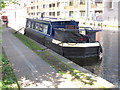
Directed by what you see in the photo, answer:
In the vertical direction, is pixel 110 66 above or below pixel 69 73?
below

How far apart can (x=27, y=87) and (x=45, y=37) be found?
31.4 ft

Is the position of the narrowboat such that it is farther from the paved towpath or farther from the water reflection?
the paved towpath

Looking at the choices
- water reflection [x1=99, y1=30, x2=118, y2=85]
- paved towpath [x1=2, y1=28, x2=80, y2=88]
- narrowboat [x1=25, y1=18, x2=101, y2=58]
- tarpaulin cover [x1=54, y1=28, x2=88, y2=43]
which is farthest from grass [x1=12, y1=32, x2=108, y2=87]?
tarpaulin cover [x1=54, y1=28, x2=88, y2=43]

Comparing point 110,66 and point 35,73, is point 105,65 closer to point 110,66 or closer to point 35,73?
Answer: point 110,66

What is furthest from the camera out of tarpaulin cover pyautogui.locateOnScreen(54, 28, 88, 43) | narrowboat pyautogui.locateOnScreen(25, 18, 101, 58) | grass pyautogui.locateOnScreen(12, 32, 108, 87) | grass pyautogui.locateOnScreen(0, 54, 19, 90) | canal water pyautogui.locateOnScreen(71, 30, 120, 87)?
tarpaulin cover pyautogui.locateOnScreen(54, 28, 88, 43)

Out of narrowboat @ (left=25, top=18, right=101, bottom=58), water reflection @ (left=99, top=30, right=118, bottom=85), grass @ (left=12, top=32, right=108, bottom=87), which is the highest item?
narrowboat @ (left=25, top=18, right=101, bottom=58)

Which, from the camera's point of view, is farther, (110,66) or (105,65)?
(105,65)

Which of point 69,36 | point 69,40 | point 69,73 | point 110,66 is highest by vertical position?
point 69,36

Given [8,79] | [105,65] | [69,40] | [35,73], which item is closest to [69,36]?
[69,40]

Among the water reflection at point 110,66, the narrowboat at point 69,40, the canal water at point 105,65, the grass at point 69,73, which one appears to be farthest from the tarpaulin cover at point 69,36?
the grass at point 69,73

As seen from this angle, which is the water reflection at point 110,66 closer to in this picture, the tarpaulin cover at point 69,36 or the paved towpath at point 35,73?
the tarpaulin cover at point 69,36

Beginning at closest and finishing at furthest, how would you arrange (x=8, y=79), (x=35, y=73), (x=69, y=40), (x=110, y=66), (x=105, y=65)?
1. (x=8, y=79)
2. (x=35, y=73)
3. (x=110, y=66)
4. (x=105, y=65)
5. (x=69, y=40)

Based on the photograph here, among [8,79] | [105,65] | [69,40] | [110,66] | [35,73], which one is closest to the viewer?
[8,79]

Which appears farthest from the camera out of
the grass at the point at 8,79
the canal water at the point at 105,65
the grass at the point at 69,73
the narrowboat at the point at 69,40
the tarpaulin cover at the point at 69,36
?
the tarpaulin cover at the point at 69,36
